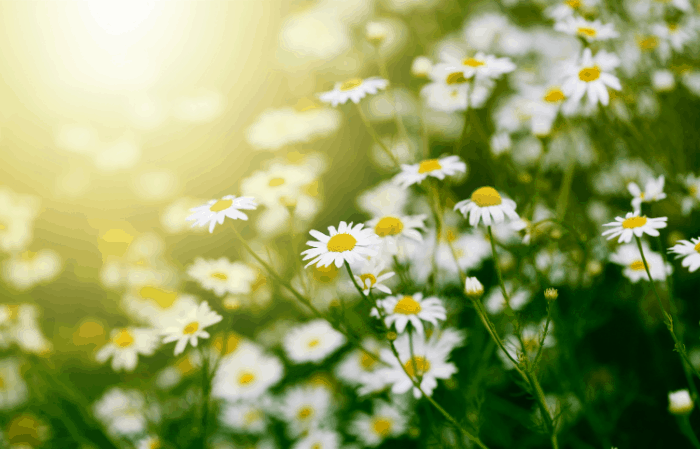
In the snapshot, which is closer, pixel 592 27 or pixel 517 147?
pixel 592 27

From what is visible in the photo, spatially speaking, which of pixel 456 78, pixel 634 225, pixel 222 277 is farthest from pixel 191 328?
pixel 634 225

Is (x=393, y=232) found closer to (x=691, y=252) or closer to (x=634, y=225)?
(x=634, y=225)

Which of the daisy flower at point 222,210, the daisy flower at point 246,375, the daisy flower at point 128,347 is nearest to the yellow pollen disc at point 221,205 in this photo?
the daisy flower at point 222,210

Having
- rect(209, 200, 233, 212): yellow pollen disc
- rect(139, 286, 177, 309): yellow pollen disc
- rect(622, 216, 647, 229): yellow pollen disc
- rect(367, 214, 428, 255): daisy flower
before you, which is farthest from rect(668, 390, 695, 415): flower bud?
rect(139, 286, 177, 309): yellow pollen disc

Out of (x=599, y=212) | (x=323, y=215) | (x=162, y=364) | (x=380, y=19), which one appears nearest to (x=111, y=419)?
(x=162, y=364)

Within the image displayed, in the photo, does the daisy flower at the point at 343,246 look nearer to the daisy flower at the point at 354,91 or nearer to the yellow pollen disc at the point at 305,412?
the daisy flower at the point at 354,91

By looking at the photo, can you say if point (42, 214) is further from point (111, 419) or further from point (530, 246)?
point (530, 246)

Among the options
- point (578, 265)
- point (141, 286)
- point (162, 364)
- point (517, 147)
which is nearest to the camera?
point (578, 265)
